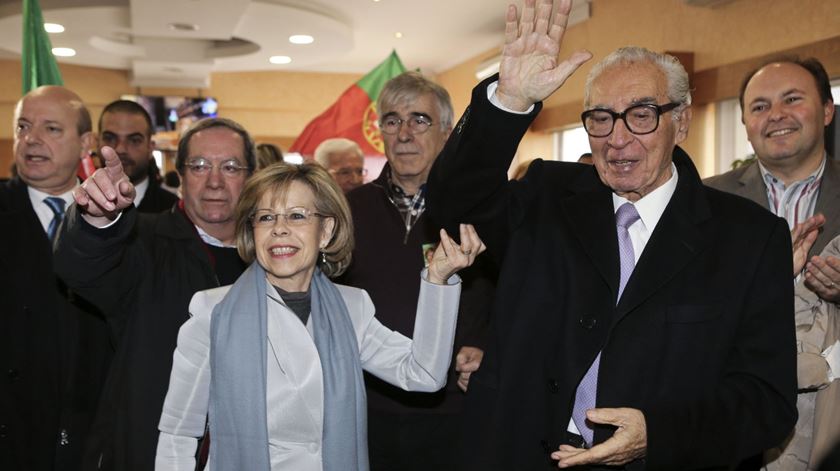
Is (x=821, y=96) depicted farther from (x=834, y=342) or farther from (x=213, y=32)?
(x=213, y=32)

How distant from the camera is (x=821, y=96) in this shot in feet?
9.96

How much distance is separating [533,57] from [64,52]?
9.94 m

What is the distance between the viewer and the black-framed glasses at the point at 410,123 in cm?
297

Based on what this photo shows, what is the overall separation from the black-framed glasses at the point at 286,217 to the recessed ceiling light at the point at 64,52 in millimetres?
9007

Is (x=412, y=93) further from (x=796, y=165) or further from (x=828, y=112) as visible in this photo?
(x=828, y=112)

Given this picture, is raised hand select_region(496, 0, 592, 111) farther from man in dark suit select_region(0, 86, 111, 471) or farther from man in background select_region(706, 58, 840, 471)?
man in dark suit select_region(0, 86, 111, 471)

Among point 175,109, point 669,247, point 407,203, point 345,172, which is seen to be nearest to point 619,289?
point 669,247

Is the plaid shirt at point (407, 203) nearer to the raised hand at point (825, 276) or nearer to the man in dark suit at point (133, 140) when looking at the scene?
the raised hand at point (825, 276)

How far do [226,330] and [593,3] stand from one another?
7.25m

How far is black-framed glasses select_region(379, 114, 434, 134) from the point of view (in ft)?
9.74

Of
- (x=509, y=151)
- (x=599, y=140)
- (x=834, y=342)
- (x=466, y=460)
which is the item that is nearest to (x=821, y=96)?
(x=834, y=342)

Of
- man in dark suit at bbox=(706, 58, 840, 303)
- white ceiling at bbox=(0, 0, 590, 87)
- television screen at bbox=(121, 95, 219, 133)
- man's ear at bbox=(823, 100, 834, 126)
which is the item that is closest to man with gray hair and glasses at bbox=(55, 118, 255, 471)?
man in dark suit at bbox=(706, 58, 840, 303)

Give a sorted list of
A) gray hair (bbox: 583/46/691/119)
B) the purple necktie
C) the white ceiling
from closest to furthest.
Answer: the purple necktie, gray hair (bbox: 583/46/691/119), the white ceiling

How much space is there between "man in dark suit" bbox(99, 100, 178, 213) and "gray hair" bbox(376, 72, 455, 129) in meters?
1.59
